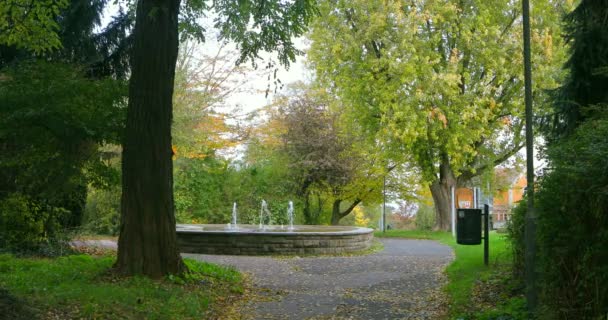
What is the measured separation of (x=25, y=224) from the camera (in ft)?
40.1

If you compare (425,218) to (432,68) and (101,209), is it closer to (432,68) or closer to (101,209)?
(432,68)

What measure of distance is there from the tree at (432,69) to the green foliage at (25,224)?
1165 centimetres

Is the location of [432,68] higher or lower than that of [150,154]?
higher

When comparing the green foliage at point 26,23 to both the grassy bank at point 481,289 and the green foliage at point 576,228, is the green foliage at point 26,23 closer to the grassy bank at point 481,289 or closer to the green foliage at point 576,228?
the grassy bank at point 481,289

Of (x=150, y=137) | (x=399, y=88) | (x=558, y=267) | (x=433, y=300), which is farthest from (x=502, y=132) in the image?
(x=558, y=267)

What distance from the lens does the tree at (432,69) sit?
20.3 m

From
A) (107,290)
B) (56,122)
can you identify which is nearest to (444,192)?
(56,122)

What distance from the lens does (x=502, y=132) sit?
2397 centimetres

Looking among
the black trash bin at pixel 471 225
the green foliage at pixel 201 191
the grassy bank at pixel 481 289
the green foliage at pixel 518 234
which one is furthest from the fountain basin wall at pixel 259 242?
the green foliage at pixel 201 191

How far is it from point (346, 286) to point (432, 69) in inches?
483

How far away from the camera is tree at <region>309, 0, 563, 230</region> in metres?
20.3

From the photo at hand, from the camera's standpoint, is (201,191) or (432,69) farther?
(201,191)

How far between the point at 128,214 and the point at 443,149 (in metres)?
15.5

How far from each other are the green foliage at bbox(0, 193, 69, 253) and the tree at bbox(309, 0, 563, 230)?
11.6 metres
